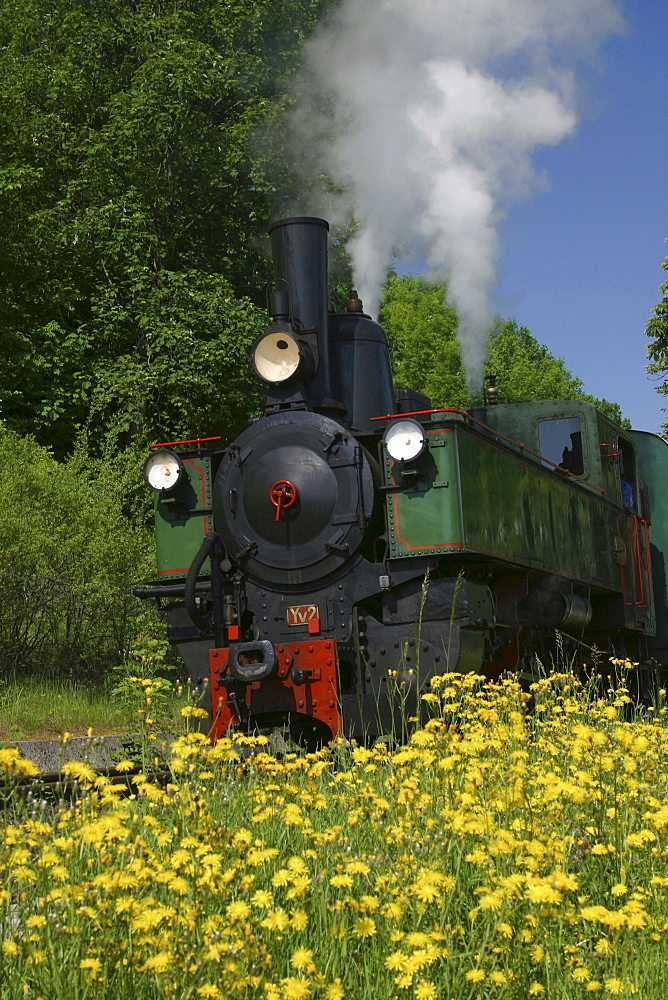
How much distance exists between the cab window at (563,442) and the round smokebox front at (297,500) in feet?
12.1

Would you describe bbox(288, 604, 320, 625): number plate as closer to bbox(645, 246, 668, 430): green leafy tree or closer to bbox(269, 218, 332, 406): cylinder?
bbox(269, 218, 332, 406): cylinder

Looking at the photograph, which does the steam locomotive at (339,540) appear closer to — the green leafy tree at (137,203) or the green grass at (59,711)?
the green grass at (59,711)

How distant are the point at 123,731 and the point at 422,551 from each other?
3955mm

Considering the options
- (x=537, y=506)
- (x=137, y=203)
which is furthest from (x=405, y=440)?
(x=137, y=203)

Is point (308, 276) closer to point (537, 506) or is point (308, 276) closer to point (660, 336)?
point (537, 506)

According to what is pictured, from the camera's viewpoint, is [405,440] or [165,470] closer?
[405,440]

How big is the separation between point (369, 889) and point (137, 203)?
52.6 feet

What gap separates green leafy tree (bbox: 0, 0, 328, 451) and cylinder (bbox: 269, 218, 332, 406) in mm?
8132

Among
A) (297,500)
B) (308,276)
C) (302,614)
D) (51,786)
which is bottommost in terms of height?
(51,786)

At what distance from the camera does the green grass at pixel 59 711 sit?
9.36 metres

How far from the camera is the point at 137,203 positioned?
57.7 ft

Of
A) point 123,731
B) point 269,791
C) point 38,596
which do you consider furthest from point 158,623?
point 269,791

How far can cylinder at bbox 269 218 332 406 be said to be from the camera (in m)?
8.19

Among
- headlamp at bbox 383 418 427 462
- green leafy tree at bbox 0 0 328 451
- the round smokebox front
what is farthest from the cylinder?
green leafy tree at bbox 0 0 328 451
